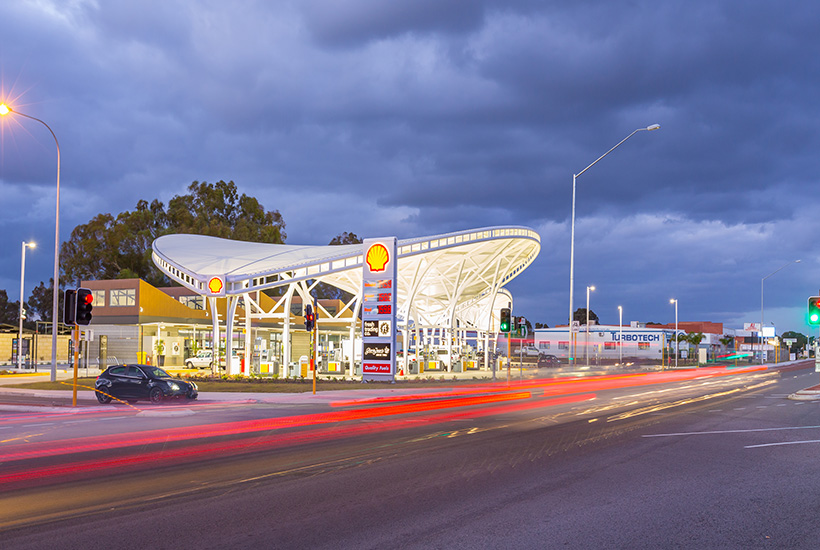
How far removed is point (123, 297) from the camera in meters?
56.1

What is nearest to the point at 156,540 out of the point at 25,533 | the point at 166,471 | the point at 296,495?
the point at 25,533

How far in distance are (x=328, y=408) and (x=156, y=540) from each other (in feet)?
50.4

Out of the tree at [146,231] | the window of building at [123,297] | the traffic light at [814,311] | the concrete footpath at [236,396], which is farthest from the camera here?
the tree at [146,231]

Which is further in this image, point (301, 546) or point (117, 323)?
→ point (117, 323)

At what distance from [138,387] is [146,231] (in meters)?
71.7

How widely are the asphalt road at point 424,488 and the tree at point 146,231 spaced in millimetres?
78009

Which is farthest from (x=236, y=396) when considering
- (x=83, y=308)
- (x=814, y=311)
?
(x=814, y=311)

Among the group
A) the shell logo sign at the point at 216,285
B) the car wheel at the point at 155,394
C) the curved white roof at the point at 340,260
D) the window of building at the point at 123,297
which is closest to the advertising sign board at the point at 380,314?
the curved white roof at the point at 340,260

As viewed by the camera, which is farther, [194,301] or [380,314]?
[194,301]

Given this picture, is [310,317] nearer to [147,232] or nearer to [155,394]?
[155,394]

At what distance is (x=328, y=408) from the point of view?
21734 millimetres

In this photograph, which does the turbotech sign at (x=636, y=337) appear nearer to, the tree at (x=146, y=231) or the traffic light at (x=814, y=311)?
the tree at (x=146, y=231)

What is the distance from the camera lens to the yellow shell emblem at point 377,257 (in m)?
33.7

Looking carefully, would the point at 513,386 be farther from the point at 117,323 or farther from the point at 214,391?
the point at 117,323
